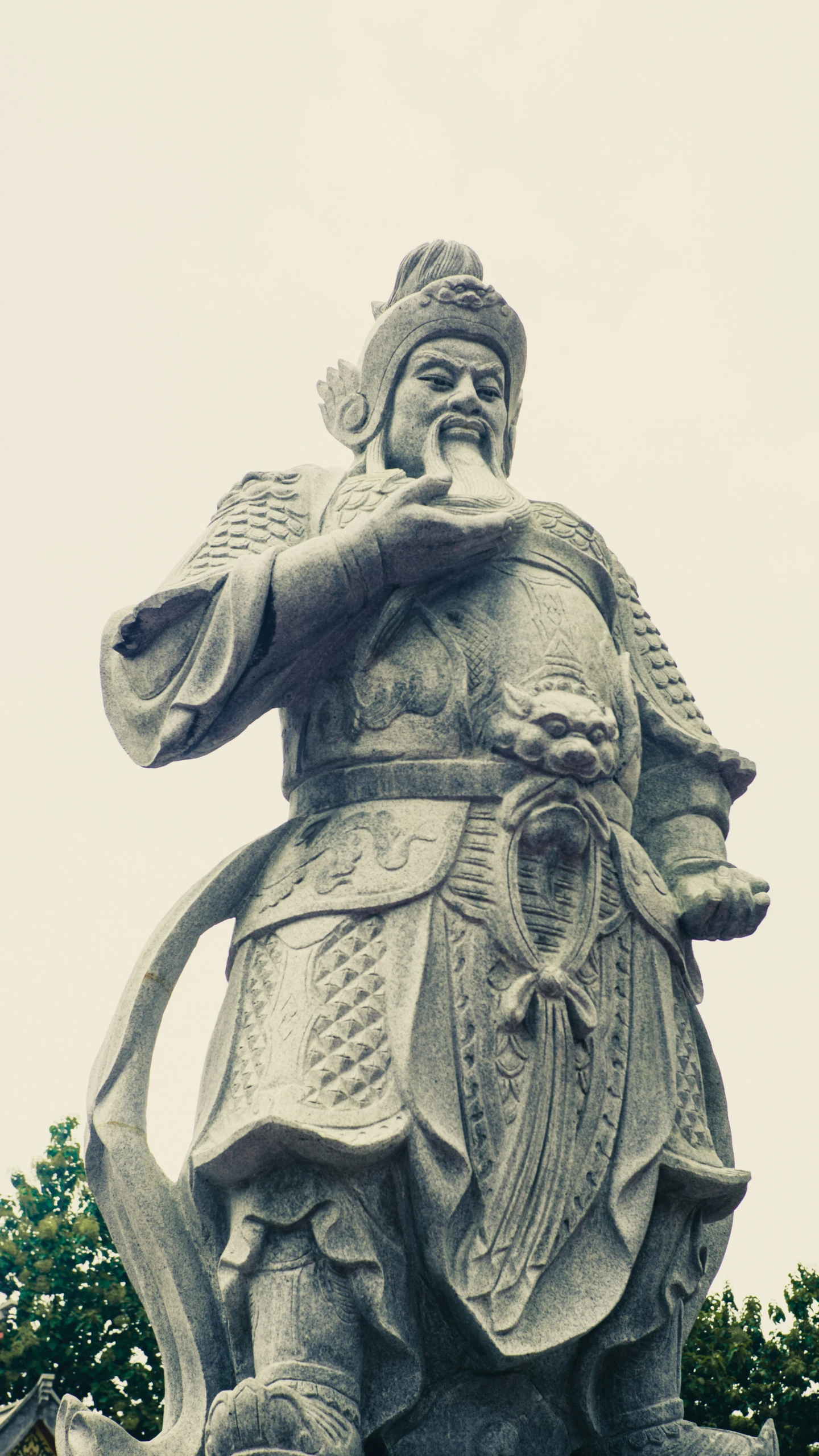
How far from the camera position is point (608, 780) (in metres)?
5.49

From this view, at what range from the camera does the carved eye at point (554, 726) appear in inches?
206

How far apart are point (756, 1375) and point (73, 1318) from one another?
19.6 feet

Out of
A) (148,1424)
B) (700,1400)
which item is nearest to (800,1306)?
(700,1400)

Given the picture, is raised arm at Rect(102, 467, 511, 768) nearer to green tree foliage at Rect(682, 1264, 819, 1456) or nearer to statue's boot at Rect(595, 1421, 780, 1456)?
A: statue's boot at Rect(595, 1421, 780, 1456)

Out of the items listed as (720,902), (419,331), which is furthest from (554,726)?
(419,331)

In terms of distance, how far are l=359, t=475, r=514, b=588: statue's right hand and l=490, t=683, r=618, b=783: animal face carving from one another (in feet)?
1.50

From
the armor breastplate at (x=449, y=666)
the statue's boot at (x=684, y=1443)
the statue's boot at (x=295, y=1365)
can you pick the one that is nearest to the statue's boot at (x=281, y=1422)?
the statue's boot at (x=295, y=1365)

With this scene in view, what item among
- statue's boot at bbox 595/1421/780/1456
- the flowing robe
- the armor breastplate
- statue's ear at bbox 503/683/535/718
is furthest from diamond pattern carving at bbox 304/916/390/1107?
statue's boot at bbox 595/1421/780/1456

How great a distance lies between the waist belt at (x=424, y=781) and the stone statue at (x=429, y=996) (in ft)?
0.04

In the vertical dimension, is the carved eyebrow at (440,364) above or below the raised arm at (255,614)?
above

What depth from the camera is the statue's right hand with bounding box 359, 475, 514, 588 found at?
5301 mm

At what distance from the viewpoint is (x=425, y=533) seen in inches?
209

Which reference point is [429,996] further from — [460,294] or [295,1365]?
[460,294]

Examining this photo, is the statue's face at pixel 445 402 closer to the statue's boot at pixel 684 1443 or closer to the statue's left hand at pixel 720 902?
the statue's left hand at pixel 720 902
